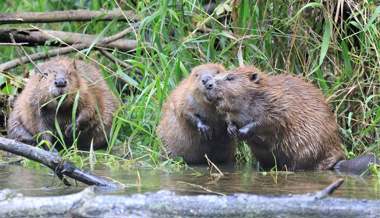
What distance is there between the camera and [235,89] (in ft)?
17.2

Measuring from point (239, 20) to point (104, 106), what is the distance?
1.05 metres

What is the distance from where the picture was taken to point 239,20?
20.0ft

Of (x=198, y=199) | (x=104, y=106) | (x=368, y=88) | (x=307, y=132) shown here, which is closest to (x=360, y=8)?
(x=368, y=88)

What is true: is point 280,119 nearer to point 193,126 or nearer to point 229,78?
point 229,78

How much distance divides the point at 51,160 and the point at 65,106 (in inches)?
80.6

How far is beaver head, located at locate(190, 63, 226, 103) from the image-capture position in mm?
5234

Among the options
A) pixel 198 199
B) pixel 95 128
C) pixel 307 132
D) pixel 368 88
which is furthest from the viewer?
pixel 95 128

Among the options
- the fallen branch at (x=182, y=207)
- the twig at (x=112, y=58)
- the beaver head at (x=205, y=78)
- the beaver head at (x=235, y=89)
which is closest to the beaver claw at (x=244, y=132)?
the beaver head at (x=235, y=89)

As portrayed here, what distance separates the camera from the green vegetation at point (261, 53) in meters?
5.71

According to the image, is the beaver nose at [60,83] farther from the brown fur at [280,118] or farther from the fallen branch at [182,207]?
the fallen branch at [182,207]

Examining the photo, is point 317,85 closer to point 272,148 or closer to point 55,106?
point 272,148

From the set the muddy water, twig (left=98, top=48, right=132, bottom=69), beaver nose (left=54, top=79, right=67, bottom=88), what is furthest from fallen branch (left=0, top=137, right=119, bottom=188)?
twig (left=98, top=48, right=132, bottom=69)

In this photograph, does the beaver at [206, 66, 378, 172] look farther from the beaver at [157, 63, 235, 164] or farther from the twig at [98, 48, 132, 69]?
the twig at [98, 48, 132, 69]

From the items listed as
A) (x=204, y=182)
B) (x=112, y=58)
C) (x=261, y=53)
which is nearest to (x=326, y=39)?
(x=261, y=53)
